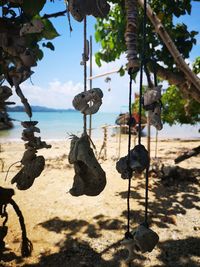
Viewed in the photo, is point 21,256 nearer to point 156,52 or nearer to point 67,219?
point 67,219

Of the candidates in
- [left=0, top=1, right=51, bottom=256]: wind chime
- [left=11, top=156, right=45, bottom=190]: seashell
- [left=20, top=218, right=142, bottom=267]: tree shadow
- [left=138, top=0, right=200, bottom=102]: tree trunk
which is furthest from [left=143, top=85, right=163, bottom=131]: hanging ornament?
[left=20, top=218, right=142, bottom=267]: tree shadow

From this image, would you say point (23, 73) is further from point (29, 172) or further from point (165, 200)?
point (165, 200)

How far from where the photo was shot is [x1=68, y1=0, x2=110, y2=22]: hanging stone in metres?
1.24

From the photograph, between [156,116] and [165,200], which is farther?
[165,200]

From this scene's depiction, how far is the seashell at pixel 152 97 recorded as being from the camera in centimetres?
134

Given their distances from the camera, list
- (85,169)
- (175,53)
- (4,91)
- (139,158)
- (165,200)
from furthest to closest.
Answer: (165,200), (175,53), (4,91), (85,169), (139,158)

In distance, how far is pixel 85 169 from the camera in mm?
1508

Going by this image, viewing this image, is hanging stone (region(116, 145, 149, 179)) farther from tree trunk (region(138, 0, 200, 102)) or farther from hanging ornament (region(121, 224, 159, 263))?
tree trunk (region(138, 0, 200, 102))

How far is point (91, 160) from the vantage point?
1.43 meters

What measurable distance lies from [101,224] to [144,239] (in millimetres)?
3516

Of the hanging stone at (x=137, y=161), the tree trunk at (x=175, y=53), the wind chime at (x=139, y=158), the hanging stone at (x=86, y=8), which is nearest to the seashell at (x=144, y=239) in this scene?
the wind chime at (x=139, y=158)

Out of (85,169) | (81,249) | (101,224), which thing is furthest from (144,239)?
(101,224)

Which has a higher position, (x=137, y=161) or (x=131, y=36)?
(x=131, y=36)

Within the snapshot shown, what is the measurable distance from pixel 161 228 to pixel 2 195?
2855 mm
